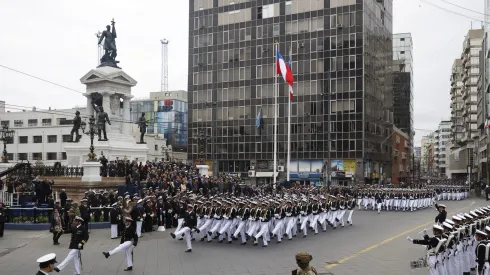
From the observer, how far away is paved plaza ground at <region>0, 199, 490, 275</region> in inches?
584

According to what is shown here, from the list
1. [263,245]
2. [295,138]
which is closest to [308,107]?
[295,138]

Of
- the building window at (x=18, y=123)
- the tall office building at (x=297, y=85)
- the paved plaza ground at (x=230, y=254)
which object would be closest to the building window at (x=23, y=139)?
the building window at (x=18, y=123)

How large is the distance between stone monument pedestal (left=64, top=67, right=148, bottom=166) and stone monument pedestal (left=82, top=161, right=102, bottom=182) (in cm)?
780

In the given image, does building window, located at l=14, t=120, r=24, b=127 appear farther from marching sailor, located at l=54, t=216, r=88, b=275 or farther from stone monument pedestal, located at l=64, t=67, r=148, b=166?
marching sailor, located at l=54, t=216, r=88, b=275

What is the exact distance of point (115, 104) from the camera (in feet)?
138

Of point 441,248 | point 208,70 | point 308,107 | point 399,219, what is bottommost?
point 399,219

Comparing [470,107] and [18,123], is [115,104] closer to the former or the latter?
[18,123]

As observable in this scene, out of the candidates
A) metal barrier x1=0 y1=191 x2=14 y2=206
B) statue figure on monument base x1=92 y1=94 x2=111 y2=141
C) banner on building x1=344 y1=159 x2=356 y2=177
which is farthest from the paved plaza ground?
banner on building x1=344 y1=159 x2=356 y2=177

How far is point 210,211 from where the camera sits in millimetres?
20312

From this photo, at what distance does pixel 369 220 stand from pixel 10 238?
1932cm

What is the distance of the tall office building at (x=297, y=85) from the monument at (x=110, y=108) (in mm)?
19205

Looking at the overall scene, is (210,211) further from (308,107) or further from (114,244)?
(308,107)

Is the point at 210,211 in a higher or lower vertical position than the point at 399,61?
lower

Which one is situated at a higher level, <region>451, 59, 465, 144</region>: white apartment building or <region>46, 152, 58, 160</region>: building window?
<region>451, 59, 465, 144</region>: white apartment building
